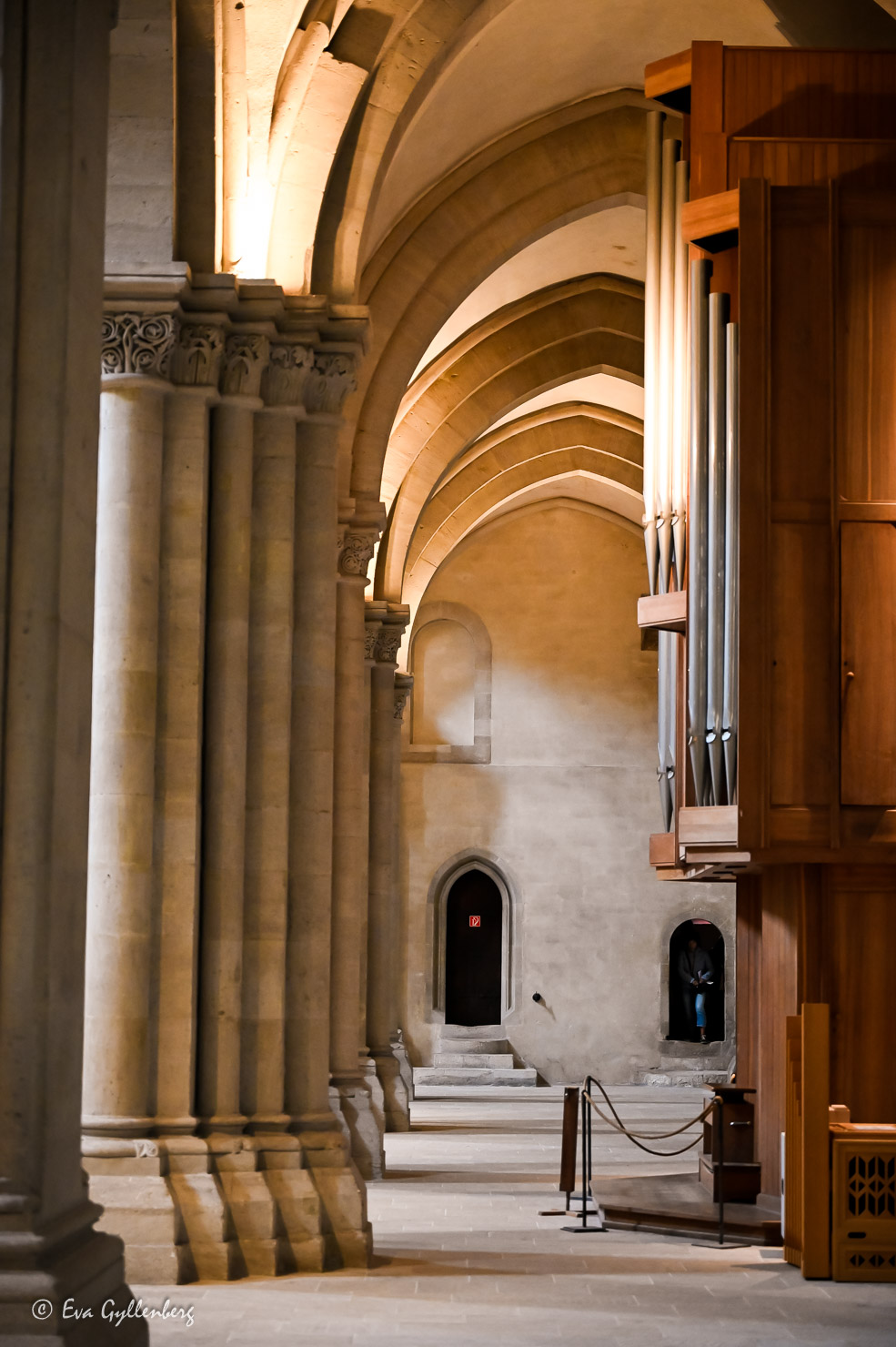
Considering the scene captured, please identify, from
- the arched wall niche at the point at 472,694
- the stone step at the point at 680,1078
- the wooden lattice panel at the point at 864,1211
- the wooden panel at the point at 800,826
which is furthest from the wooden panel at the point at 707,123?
the stone step at the point at 680,1078

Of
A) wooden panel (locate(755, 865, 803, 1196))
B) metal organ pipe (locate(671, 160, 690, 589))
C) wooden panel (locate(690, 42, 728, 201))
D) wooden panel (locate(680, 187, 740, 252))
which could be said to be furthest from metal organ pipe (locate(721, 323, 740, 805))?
metal organ pipe (locate(671, 160, 690, 589))

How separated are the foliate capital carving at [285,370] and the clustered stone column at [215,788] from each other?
12mm

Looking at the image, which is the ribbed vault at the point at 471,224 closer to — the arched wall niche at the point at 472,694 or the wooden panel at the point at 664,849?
the wooden panel at the point at 664,849

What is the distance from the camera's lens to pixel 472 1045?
23.7m

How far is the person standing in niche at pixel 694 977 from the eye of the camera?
78.9ft

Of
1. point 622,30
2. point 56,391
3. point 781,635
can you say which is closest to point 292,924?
point 781,635

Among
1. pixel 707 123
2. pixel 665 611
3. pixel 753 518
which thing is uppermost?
pixel 707 123

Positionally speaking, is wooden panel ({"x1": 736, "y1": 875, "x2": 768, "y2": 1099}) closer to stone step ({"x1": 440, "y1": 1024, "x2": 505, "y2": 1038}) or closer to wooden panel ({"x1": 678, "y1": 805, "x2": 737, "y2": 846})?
wooden panel ({"x1": 678, "y1": 805, "x2": 737, "y2": 846})

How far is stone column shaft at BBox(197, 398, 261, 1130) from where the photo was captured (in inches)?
311

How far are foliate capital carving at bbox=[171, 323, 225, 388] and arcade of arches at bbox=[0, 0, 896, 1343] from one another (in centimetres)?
2

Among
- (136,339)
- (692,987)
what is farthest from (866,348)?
(692,987)

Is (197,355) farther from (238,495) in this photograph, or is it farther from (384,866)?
(384,866)

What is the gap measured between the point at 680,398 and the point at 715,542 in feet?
6.53

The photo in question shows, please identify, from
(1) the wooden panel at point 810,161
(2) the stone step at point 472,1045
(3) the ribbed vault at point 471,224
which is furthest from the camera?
(2) the stone step at point 472,1045
